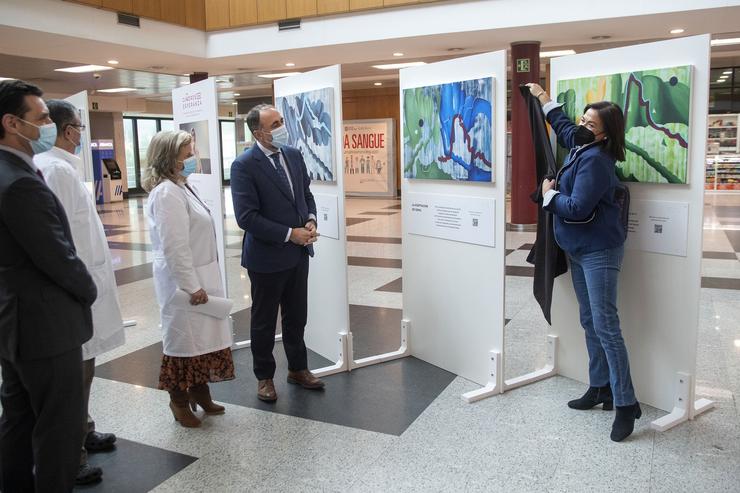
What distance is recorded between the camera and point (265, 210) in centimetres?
374

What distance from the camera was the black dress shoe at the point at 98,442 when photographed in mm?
3271

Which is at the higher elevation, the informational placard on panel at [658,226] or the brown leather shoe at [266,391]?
the informational placard on panel at [658,226]

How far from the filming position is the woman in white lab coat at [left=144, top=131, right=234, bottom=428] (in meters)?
3.24

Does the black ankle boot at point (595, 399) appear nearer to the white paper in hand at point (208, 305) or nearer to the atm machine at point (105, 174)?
the white paper in hand at point (208, 305)

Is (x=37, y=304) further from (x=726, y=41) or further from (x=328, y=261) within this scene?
(x=726, y=41)

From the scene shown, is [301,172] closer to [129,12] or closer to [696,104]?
[696,104]

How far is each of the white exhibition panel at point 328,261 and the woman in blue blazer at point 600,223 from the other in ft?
4.64

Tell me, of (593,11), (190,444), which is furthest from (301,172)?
(593,11)

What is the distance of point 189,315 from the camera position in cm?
337

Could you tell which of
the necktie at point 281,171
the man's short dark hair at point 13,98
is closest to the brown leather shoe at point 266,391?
the necktie at point 281,171

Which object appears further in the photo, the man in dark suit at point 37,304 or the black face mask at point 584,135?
the black face mask at point 584,135

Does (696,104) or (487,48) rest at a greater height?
(487,48)

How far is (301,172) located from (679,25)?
604 cm

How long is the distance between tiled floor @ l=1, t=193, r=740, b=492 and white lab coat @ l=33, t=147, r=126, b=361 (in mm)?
636
